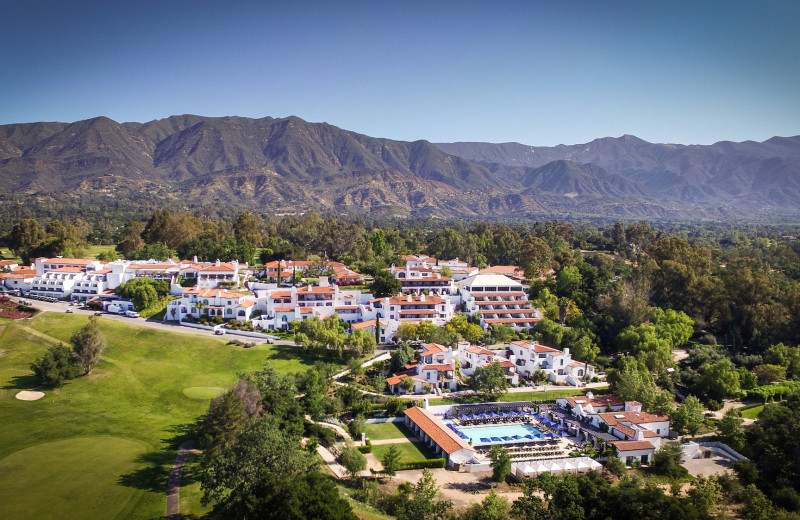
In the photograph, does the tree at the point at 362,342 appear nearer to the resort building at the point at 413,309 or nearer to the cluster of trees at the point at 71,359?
the resort building at the point at 413,309

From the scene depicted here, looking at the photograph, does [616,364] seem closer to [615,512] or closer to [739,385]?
[739,385]

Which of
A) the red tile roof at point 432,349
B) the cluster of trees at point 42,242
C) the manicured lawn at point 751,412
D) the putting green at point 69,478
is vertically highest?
the cluster of trees at point 42,242

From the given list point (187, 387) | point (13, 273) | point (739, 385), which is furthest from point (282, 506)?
point (13, 273)

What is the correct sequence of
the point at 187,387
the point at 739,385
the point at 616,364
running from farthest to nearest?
the point at 616,364, the point at 739,385, the point at 187,387

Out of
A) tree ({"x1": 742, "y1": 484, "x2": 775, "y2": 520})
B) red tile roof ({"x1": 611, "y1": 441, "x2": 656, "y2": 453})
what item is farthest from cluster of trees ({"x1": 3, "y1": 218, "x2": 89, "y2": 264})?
tree ({"x1": 742, "y1": 484, "x2": 775, "y2": 520})

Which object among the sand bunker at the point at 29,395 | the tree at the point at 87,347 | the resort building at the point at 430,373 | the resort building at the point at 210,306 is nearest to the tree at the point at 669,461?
the resort building at the point at 430,373

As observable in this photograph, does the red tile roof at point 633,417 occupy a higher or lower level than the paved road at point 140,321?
Result: lower

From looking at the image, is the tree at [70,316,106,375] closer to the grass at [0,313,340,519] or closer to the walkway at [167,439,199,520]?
the grass at [0,313,340,519]
